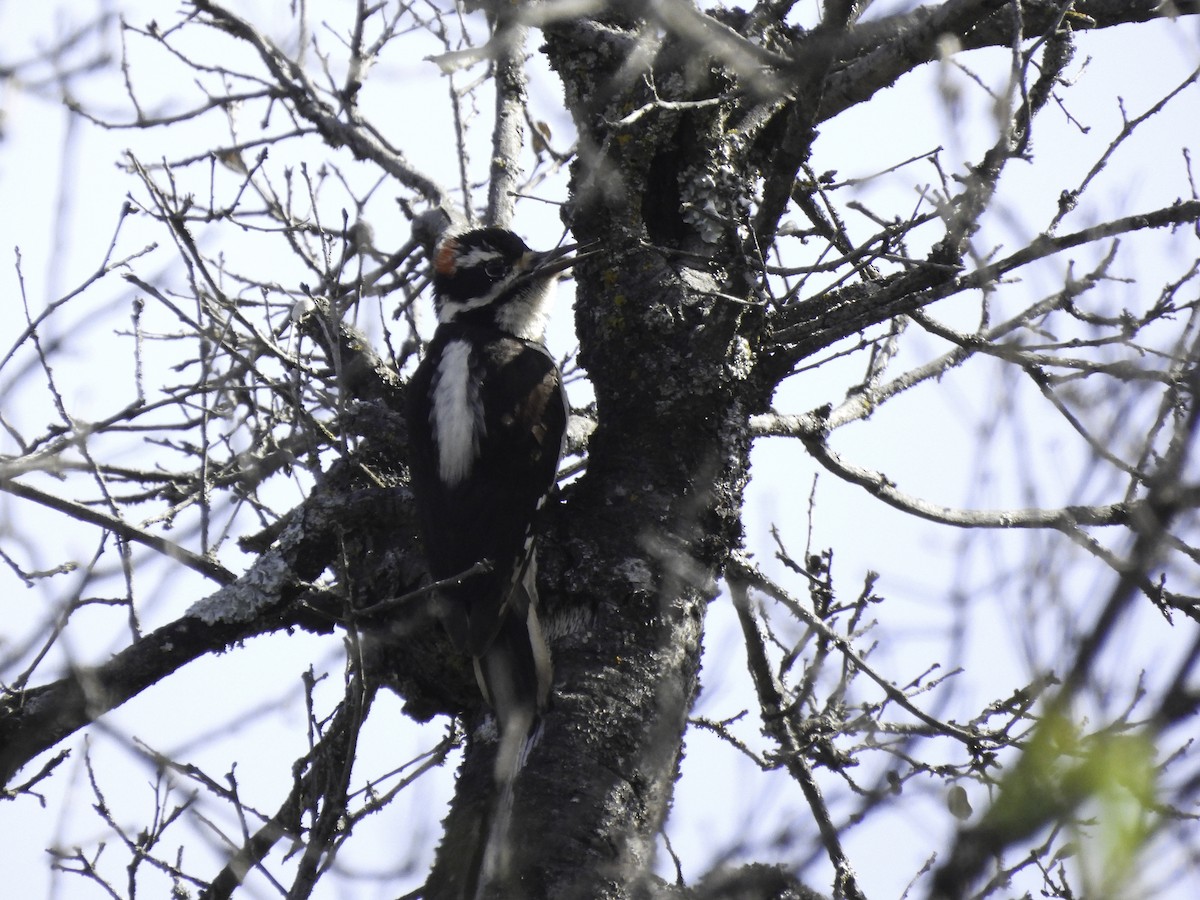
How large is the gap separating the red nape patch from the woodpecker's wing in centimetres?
45

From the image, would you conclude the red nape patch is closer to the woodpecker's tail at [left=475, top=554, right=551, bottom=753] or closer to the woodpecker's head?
the woodpecker's head

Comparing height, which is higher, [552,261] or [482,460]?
[552,261]

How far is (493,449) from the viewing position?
4.03 m

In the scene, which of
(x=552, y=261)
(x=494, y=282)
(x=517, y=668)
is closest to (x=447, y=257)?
(x=494, y=282)

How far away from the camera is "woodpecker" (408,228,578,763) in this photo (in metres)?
3.27

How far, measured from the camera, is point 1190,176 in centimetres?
398

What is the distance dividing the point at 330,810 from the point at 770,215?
5.76ft

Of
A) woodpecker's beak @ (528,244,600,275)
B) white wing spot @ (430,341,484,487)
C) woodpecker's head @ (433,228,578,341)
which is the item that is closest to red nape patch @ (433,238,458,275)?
woodpecker's head @ (433,228,578,341)

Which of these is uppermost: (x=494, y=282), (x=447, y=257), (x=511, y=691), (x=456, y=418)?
(x=447, y=257)

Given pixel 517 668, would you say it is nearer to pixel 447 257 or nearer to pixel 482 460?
pixel 482 460

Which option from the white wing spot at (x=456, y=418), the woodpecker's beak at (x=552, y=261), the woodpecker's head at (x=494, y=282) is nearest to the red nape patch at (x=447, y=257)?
the woodpecker's head at (x=494, y=282)

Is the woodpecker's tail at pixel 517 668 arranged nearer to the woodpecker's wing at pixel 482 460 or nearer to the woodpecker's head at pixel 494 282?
the woodpecker's wing at pixel 482 460

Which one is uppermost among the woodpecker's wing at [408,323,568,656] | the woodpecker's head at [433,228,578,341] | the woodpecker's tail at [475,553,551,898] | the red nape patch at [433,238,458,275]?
the red nape patch at [433,238,458,275]

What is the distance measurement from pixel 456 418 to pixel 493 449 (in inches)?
6.3
